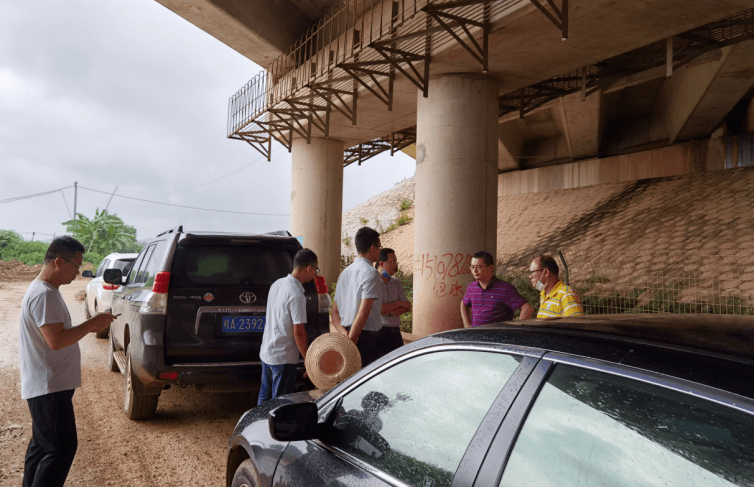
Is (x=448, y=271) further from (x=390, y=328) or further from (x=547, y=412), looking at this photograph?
(x=547, y=412)

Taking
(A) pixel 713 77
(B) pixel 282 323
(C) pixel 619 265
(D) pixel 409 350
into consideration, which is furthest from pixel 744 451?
(A) pixel 713 77

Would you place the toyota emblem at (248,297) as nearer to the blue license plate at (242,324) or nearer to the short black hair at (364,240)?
the blue license plate at (242,324)

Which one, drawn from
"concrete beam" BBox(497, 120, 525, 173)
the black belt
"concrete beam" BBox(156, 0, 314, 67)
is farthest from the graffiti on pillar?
"concrete beam" BBox(497, 120, 525, 173)

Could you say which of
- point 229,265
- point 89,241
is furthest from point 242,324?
point 89,241

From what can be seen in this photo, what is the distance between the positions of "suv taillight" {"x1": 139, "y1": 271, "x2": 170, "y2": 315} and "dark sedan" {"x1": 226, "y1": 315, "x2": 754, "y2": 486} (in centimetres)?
311

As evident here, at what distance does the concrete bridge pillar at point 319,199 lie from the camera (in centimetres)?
1756

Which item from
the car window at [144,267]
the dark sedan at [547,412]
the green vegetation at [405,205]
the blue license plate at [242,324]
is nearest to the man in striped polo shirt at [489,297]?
the blue license plate at [242,324]

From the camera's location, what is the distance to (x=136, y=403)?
17.5ft

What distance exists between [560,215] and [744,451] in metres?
21.9

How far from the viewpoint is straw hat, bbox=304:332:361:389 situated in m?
4.14

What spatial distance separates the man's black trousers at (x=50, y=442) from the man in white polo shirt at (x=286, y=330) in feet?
5.22

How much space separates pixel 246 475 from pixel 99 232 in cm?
4712

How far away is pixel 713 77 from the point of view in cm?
1370

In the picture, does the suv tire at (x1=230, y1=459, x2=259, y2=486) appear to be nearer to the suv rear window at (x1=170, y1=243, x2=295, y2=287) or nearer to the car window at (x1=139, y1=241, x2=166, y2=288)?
the suv rear window at (x1=170, y1=243, x2=295, y2=287)
